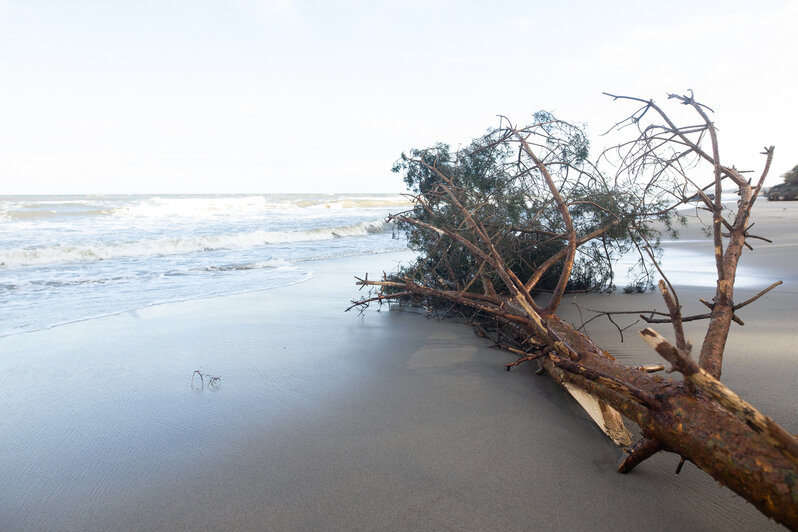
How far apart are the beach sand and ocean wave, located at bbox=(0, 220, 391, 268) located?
813 centimetres

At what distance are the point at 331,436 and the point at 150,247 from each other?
A: 12866 mm

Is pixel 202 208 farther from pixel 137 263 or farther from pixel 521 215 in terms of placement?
pixel 521 215

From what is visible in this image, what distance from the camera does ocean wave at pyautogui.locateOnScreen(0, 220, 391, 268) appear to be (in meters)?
11.5

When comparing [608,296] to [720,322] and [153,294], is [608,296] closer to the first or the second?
[720,322]

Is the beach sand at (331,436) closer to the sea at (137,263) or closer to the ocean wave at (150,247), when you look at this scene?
the sea at (137,263)

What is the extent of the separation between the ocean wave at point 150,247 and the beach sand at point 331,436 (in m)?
8.13

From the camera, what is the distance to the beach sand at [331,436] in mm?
2021

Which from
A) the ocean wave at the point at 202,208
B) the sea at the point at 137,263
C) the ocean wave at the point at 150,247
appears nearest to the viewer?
the sea at the point at 137,263

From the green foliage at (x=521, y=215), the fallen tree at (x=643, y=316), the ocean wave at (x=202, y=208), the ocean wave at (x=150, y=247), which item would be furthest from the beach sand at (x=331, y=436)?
the ocean wave at (x=202, y=208)

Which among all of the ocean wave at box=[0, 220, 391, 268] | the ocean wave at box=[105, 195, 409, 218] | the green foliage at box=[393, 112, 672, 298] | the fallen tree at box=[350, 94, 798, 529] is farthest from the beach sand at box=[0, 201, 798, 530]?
the ocean wave at box=[105, 195, 409, 218]

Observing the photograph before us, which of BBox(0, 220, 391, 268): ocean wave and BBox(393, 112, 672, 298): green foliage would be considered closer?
BBox(393, 112, 672, 298): green foliage

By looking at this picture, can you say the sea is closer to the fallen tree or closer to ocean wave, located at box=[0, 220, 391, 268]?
ocean wave, located at box=[0, 220, 391, 268]

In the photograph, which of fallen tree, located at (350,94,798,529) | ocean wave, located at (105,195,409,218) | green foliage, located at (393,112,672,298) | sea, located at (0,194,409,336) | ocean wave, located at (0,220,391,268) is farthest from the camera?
ocean wave, located at (105,195,409,218)

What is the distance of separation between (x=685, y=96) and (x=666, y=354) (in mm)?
2058
